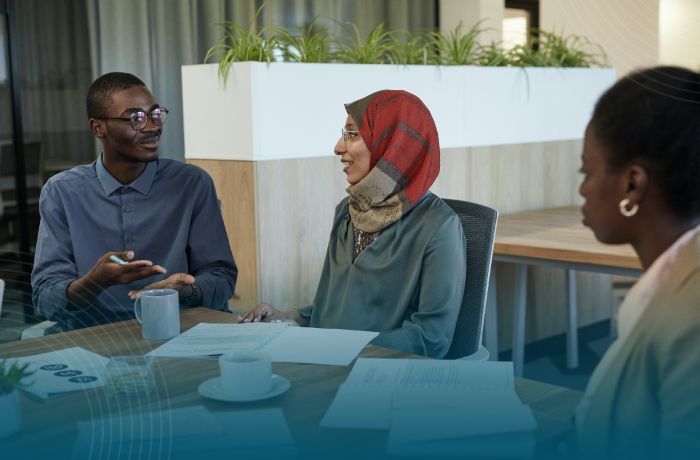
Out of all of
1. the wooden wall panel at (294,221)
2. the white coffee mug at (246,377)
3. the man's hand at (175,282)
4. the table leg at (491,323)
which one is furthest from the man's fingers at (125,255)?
the table leg at (491,323)

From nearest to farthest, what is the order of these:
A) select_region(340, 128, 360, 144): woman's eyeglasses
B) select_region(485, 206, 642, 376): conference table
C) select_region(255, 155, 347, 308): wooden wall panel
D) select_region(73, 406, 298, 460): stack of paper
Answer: select_region(73, 406, 298, 460): stack of paper, select_region(340, 128, 360, 144): woman's eyeglasses, select_region(485, 206, 642, 376): conference table, select_region(255, 155, 347, 308): wooden wall panel

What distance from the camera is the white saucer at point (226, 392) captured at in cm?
101

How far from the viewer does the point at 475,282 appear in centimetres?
181

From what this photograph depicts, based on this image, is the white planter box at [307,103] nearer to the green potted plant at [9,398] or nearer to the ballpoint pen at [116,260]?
the ballpoint pen at [116,260]

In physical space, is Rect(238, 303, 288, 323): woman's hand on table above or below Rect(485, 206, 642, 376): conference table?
above

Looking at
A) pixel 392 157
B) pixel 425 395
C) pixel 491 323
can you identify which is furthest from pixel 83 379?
pixel 491 323

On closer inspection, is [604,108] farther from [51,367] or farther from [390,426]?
[51,367]

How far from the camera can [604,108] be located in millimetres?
664

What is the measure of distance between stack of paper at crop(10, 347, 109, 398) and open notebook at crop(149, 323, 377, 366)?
0.12 metres

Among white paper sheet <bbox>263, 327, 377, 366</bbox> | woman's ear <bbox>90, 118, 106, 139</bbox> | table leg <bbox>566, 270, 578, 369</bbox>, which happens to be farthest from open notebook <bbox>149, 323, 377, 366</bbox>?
table leg <bbox>566, 270, 578, 369</bbox>

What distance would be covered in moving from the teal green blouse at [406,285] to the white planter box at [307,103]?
976 mm

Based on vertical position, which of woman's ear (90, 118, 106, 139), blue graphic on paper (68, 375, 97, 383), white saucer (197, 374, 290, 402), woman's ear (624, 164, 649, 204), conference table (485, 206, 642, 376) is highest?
woman's ear (90, 118, 106, 139)

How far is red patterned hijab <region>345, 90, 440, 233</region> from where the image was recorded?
5.96ft

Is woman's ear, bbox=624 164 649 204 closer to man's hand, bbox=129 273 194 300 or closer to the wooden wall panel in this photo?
man's hand, bbox=129 273 194 300
